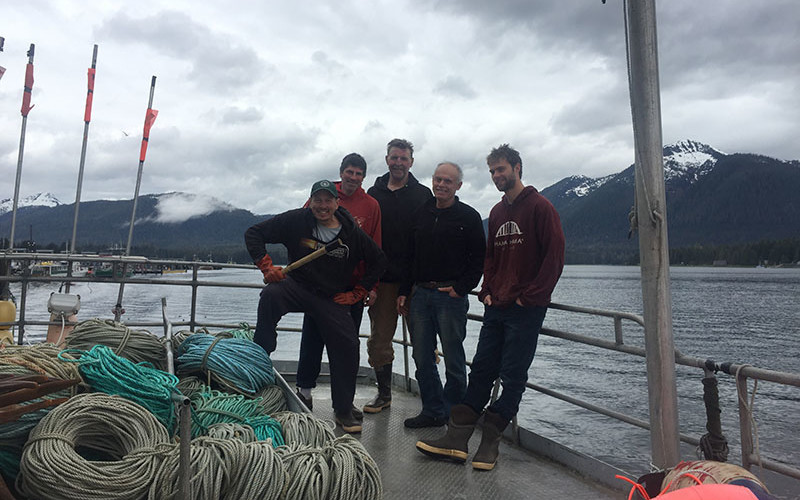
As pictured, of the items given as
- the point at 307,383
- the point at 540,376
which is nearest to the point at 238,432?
the point at 307,383

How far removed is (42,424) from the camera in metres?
2.38

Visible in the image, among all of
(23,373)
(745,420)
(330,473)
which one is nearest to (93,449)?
(23,373)

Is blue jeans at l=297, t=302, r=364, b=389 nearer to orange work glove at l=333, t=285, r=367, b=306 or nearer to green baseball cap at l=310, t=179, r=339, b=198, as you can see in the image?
orange work glove at l=333, t=285, r=367, b=306

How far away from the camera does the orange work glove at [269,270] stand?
12.4 ft

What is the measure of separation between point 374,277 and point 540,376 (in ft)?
44.9

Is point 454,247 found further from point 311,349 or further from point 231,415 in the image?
point 231,415

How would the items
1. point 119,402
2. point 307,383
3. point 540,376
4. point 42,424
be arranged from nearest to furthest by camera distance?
1. point 42,424
2. point 119,402
3. point 307,383
4. point 540,376

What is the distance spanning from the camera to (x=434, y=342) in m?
4.03

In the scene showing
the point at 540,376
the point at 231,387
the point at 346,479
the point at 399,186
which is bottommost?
the point at 540,376

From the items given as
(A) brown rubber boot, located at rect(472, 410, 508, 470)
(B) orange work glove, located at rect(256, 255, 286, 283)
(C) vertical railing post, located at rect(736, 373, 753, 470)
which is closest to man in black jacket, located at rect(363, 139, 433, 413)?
(B) orange work glove, located at rect(256, 255, 286, 283)

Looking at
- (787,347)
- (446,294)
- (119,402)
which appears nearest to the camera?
(119,402)

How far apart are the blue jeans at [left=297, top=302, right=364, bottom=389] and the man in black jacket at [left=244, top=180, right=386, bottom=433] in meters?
0.24

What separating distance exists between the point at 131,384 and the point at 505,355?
209cm

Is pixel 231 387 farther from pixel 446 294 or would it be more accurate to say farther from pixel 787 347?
pixel 787 347
